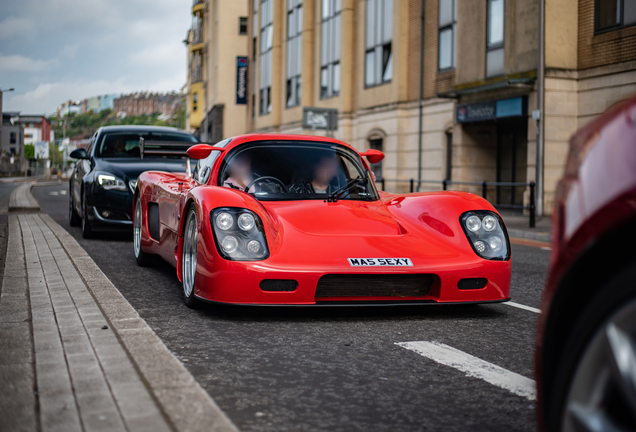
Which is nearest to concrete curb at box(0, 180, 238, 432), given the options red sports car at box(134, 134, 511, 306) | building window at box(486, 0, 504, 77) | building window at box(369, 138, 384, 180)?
red sports car at box(134, 134, 511, 306)

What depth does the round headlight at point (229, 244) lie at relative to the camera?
445 cm

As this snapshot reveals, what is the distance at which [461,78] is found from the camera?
22.0 meters

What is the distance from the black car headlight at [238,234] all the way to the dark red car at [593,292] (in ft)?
9.02

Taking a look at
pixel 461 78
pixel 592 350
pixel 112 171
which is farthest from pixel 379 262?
pixel 461 78

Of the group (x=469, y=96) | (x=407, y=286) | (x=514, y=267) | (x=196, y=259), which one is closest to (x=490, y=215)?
(x=407, y=286)

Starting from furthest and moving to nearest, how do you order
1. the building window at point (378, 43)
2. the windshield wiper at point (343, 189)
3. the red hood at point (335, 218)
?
the building window at point (378, 43) → the windshield wiper at point (343, 189) → the red hood at point (335, 218)

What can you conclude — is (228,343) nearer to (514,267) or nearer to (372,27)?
(514,267)

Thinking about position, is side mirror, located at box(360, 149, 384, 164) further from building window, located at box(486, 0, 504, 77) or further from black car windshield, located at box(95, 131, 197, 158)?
building window, located at box(486, 0, 504, 77)

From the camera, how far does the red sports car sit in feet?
14.5

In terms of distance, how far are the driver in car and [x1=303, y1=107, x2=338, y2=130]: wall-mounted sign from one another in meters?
14.4

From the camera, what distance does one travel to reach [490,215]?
5062 millimetres

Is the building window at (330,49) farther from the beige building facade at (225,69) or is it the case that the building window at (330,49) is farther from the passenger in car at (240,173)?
the passenger in car at (240,173)

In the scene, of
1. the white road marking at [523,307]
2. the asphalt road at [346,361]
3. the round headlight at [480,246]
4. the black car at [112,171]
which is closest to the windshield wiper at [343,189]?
the asphalt road at [346,361]

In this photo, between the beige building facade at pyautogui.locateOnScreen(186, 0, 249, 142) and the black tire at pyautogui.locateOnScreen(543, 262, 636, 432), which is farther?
the beige building facade at pyautogui.locateOnScreen(186, 0, 249, 142)
